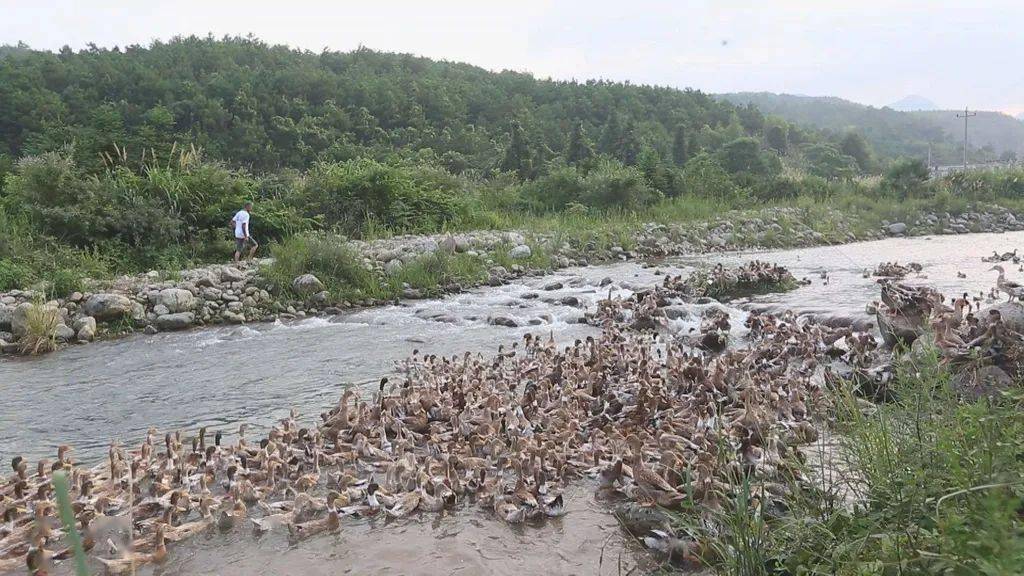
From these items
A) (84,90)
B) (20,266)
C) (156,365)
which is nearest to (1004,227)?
(156,365)

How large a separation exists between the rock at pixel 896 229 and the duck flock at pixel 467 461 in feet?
64.5

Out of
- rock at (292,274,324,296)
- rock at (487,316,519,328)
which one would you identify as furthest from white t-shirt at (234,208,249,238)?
rock at (487,316,519,328)

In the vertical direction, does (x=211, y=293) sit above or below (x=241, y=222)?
below

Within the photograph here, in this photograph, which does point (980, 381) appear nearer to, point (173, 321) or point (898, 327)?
point (898, 327)

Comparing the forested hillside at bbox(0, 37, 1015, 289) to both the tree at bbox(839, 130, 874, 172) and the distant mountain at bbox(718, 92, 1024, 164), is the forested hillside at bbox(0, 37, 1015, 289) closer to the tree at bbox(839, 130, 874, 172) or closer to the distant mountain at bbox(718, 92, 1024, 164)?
the tree at bbox(839, 130, 874, 172)

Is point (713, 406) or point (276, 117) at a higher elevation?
point (276, 117)

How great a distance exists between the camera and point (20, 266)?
452 inches

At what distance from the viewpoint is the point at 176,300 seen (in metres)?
10.9

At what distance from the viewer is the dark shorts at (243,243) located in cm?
1433

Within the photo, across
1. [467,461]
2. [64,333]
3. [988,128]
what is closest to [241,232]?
[64,333]

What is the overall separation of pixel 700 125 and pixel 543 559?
53293 mm

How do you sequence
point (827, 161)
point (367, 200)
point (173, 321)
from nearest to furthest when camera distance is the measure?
1. point (173, 321)
2. point (367, 200)
3. point (827, 161)

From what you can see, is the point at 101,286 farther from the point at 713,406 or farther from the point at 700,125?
the point at 700,125

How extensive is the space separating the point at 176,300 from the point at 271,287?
150cm
